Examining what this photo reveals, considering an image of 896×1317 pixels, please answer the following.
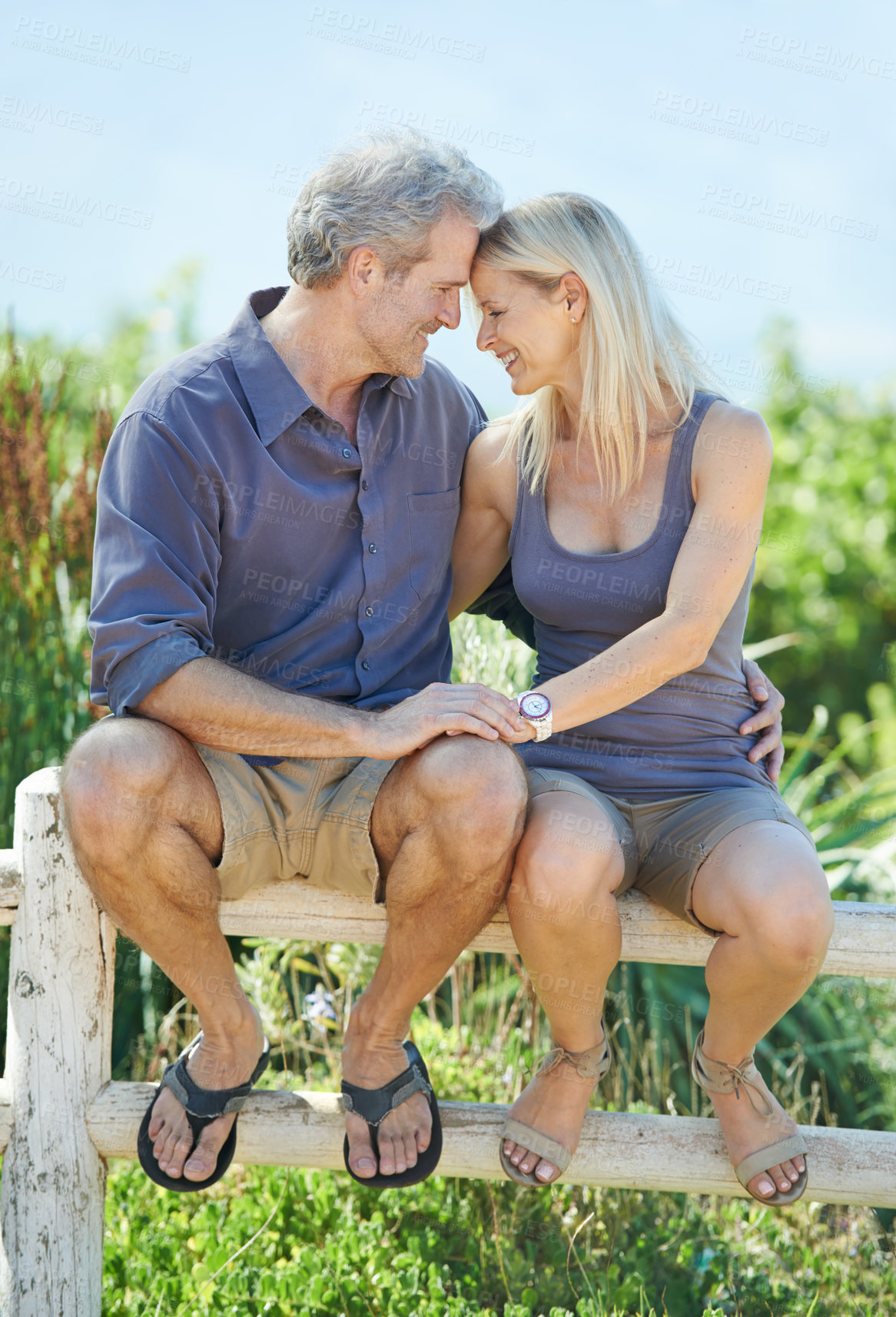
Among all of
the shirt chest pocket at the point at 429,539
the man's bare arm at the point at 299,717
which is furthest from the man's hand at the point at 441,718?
the shirt chest pocket at the point at 429,539

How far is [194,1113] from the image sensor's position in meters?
1.95

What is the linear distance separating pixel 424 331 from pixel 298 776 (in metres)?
0.91

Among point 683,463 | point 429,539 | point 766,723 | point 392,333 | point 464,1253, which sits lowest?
point 464,1253

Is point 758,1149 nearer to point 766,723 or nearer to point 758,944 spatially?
point 758,944

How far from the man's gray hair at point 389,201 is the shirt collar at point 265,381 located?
174 mm

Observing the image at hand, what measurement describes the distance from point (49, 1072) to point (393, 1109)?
608 mm

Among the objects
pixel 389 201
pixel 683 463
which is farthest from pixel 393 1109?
pixel 389 201

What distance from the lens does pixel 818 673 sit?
19.1 feet

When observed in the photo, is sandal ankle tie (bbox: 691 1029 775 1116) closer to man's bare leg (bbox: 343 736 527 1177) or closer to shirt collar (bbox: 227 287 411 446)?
man's bare leg (bbox: 343 736 527 1177)

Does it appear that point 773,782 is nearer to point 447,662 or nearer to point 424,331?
point 447,662

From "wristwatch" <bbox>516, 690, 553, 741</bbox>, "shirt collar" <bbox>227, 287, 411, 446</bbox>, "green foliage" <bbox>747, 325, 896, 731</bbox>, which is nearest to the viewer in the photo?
"wristwatch" <bbox>516, 690, 553, 741</bbox>

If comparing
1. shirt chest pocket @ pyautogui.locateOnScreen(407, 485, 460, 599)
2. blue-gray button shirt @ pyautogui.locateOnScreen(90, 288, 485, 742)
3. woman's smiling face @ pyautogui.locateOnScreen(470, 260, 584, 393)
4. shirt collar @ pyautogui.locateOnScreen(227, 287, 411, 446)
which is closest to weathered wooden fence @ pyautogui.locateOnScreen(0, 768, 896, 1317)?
blue-gray button shirt @ pyautogui.locateOnScreen(90, 288, 485, 742)

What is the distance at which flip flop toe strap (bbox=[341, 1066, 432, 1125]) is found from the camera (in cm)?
196

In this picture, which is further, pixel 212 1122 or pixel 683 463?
pixel 683 463
